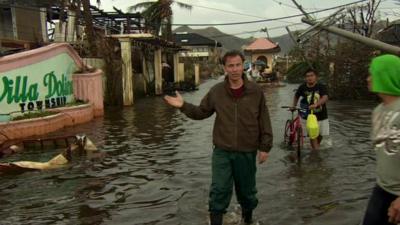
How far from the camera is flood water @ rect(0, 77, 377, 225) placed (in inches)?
263

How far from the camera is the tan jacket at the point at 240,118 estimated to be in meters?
5.57

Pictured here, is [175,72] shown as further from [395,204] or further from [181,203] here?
[395,204]

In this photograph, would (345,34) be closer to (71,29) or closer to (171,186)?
(171,186)

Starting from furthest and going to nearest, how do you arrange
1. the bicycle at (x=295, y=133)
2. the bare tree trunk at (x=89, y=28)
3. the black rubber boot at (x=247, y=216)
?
the bare tree trunk at (x=89, y=28), the bicycle at (x=295, y=133), the black rubber boot at (x=247, y=216)

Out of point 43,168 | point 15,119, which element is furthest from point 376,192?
point 15,119

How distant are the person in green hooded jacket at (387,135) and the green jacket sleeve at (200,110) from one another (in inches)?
85.3

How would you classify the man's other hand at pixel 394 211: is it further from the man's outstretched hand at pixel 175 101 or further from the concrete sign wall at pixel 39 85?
the concrete sign wall at pixel 39 85

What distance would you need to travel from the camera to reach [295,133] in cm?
1120

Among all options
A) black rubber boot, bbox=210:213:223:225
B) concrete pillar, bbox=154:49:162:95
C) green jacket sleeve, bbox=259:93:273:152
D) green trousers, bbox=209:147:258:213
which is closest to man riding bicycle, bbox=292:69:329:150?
green jacket sleeve, bbox=259:93:273:152

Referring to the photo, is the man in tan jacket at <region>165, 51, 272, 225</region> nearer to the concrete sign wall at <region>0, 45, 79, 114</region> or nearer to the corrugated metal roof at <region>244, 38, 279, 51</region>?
the concrete sign wall at <region>0, 45, 79, 114</region>

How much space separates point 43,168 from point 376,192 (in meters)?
6.91

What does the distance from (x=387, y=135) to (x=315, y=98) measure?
6.67 m

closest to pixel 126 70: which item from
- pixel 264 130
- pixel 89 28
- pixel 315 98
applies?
pixel 89 28

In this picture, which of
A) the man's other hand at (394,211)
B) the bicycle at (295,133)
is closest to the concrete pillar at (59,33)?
the bicycle at (295,133)
